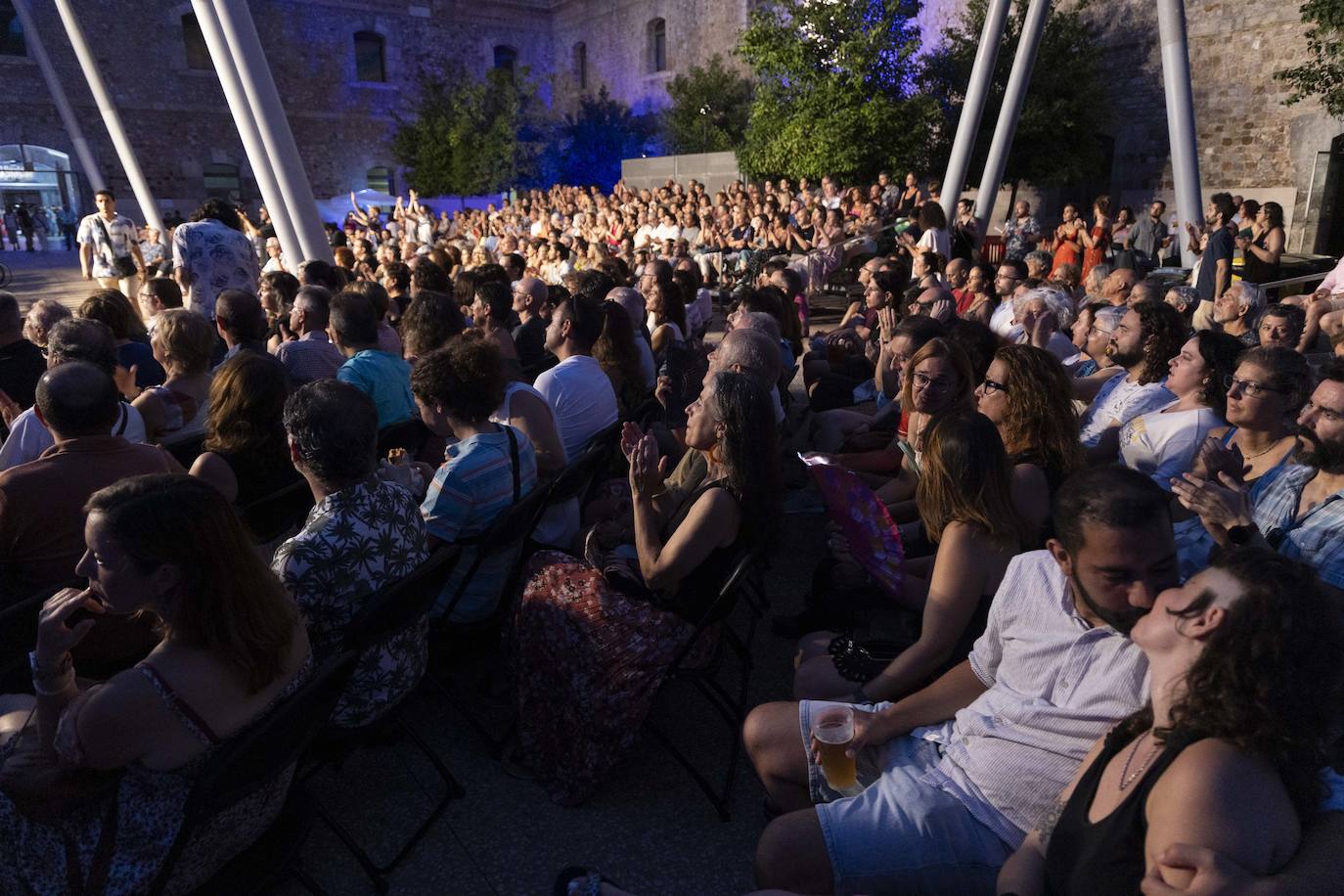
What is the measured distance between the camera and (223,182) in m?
27.2

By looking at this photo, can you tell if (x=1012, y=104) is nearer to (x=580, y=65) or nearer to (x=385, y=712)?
(x=385, y=712)

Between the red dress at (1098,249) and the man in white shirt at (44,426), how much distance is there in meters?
10.5

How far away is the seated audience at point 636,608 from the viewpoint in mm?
2596

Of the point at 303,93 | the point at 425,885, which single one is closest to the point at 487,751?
the point at 425,885

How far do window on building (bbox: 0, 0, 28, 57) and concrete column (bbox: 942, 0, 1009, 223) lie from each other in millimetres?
25947

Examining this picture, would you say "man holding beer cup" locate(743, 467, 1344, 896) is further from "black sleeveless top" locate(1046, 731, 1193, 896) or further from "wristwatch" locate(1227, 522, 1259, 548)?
"wristwatch" locate(1227, 522, 1259, 548)

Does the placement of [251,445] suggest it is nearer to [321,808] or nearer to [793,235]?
[321,808]

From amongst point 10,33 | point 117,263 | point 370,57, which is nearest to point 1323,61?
point 117,263

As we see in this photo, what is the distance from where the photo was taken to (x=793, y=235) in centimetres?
1278

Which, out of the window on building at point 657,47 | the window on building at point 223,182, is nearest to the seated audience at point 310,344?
the window on building at point 223,182

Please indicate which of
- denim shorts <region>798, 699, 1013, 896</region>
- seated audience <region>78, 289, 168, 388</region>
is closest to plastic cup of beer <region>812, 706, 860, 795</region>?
denim shorts <region>798, 699, 1013, 896</region>

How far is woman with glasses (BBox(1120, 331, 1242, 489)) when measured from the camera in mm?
3195

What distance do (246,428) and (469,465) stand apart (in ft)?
2.94

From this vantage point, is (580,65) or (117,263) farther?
(580,65)
